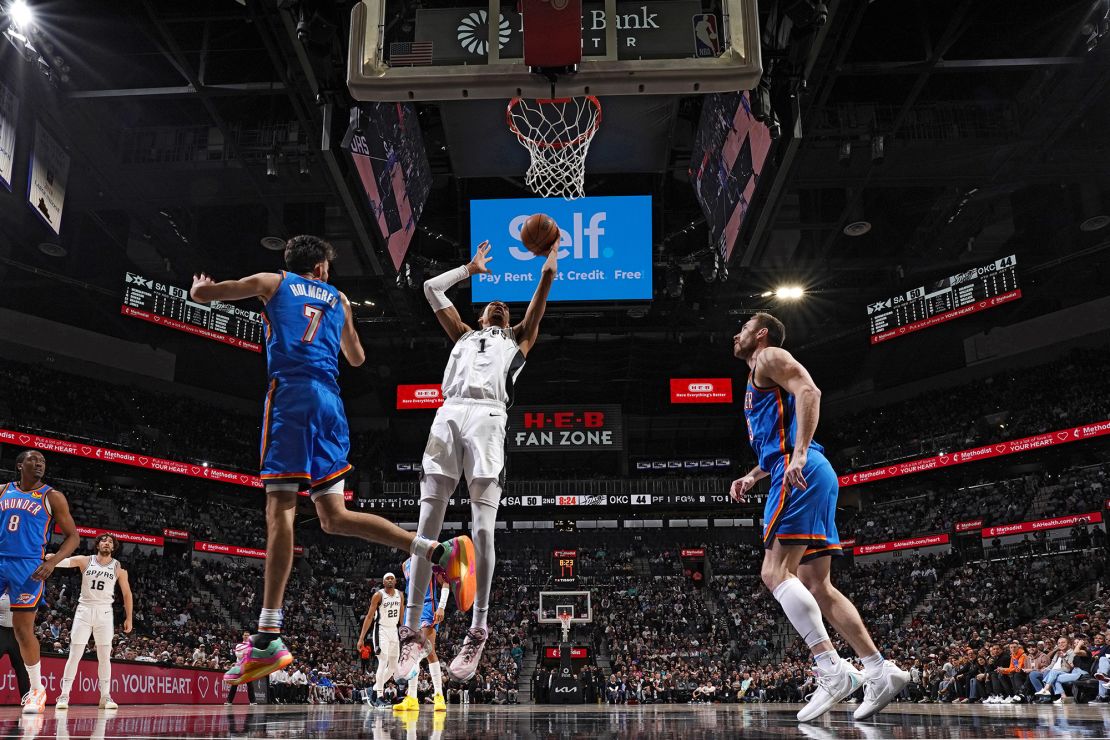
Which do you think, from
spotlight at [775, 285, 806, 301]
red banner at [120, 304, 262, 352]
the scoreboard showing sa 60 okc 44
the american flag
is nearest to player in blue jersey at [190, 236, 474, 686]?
the american flag

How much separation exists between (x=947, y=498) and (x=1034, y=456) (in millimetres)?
3283

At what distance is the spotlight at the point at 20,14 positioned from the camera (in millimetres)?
10844

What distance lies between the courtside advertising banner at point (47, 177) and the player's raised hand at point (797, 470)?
38.6 feet

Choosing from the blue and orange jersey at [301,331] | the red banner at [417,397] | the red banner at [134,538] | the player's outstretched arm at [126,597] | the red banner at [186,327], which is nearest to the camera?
the blue and orange jersey at [301,331]

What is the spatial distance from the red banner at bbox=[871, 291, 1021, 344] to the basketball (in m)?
18.2

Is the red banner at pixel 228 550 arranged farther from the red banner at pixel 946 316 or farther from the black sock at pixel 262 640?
the black sock at pixel 262 640

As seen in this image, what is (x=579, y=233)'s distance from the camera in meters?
13.7

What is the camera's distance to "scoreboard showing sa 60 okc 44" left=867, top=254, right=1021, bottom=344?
20328 millimetres

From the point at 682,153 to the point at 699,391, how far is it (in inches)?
556

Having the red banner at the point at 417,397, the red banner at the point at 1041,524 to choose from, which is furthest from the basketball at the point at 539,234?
the red banner at the point at 1041,524

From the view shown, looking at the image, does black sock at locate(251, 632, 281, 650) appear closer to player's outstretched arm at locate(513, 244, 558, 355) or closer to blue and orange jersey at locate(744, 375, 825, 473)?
player's outstretched arm at locate(513, 244, 558, 355)

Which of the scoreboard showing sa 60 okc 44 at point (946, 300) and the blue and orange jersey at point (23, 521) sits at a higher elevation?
the scoreboard showing sa 60 okc 44 at point (946, 300)

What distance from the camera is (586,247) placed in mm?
13688

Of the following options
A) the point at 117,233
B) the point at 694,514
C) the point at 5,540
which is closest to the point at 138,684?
the point at 5,540
